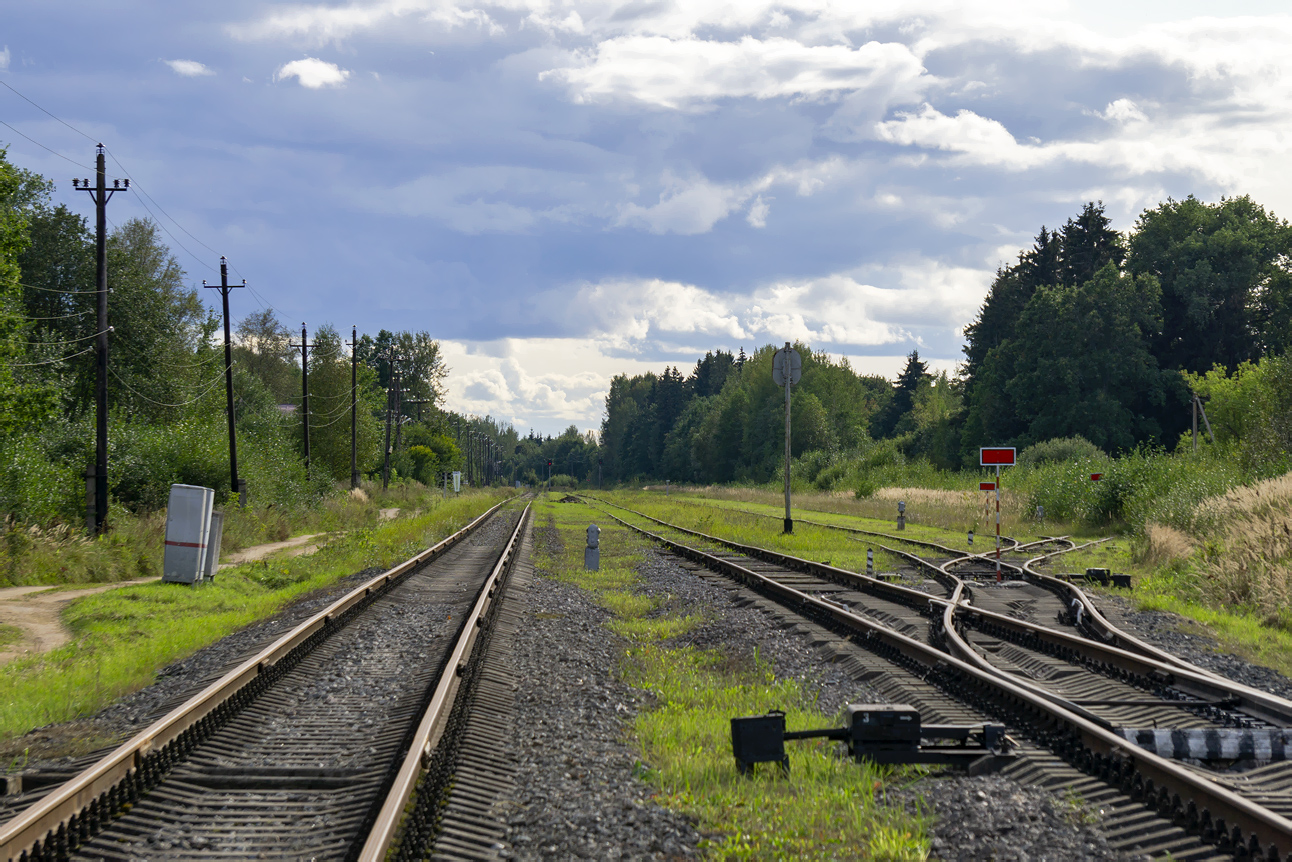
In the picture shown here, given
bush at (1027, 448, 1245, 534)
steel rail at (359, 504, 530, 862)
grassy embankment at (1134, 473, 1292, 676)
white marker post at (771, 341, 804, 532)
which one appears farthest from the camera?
white marker post at (771, 341, 804, 532)

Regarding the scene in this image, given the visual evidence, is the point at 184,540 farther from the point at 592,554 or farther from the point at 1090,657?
the point at 1090,657

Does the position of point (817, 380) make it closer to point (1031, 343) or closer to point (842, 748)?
point (1031, 343)

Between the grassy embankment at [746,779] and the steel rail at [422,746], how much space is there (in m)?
1.37

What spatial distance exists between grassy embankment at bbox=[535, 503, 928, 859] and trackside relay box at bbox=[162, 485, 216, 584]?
9636mm

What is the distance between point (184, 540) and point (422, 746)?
12565mm

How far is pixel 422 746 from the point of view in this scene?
5.32m

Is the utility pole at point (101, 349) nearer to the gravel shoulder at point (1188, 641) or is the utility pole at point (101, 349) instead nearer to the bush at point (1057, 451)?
the gravel shoulder at point (1188, 641)

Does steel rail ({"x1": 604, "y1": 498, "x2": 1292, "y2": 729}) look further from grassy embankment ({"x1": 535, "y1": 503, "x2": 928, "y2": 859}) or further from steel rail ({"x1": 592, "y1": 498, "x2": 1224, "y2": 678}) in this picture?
grassy embankment ({"x1": 535, "y1": 503, "x2": 928, "y2": 859})

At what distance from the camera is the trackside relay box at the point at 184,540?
15.9 meters

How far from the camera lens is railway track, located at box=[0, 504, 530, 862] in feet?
14.3

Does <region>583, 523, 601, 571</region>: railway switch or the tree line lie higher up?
the tree line

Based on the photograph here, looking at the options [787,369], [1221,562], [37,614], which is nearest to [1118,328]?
[787,369]

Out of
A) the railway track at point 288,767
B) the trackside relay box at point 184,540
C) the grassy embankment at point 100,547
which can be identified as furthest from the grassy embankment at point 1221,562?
the grassy embankment at point 100,547

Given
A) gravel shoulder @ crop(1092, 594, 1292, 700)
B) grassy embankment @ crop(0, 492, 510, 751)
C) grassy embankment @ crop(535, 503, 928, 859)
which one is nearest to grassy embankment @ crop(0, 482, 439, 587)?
grassy embankment @ crop(0, 492, 510, 751)
